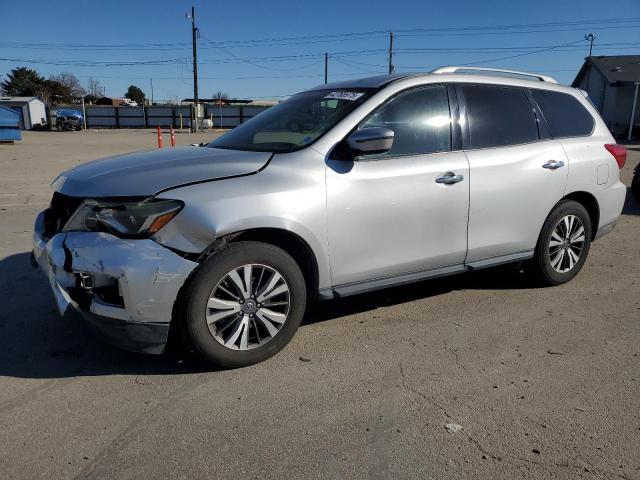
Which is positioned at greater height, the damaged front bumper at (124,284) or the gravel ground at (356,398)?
the damaged front bumper at (124,284)

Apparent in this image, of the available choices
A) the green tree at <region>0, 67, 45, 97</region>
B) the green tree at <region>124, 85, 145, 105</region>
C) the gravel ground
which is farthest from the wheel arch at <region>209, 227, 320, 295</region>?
the green tree at <region>124, 85, 145, 105</region>

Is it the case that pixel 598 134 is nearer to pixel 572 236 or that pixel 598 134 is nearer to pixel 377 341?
pixel 572 236

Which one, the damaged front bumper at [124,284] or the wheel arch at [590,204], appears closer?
the damaged front bumper at [124,284]

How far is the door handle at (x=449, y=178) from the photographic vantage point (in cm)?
398

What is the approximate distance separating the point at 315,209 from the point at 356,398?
1161 millimetres

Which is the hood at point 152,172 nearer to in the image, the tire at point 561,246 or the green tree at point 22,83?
the tire at point 561,246

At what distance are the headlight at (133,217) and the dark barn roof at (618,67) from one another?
38825 mm

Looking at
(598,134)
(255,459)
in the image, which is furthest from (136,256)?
(598,134)

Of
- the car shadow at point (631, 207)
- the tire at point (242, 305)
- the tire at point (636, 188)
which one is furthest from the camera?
the tire at point (636, 188)

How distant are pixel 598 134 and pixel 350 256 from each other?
3.03 metres

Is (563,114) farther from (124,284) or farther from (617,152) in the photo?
(124,284)

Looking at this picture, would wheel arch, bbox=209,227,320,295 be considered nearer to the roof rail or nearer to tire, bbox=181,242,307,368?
tire, bbox=181,242,307,368

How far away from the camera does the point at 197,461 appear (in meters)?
2.53

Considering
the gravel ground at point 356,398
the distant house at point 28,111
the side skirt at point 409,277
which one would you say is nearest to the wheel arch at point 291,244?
the side skirt at point 409,277
